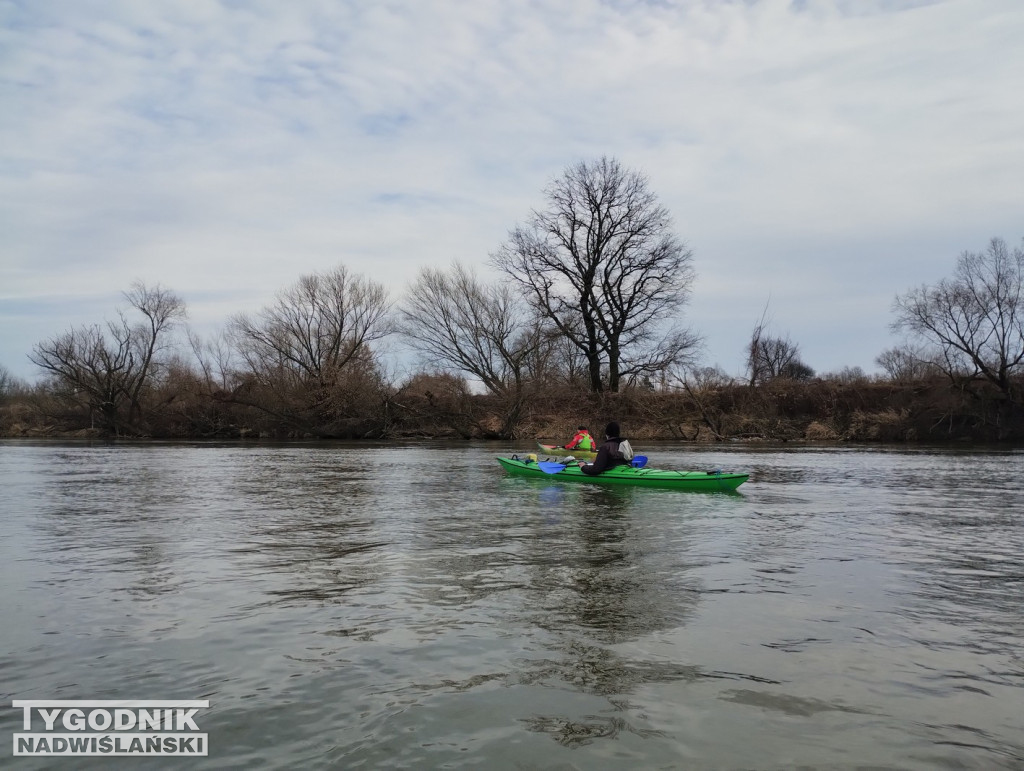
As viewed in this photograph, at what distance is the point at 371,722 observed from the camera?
13.9 ft

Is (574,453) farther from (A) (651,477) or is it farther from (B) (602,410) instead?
(B) (602,410)

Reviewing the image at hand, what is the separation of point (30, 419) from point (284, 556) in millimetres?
51343

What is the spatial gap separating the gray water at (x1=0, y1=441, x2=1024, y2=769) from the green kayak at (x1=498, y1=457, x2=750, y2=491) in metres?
2.18

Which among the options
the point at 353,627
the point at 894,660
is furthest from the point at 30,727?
the point at 894,660

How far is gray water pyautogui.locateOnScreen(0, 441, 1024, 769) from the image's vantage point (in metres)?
4.05

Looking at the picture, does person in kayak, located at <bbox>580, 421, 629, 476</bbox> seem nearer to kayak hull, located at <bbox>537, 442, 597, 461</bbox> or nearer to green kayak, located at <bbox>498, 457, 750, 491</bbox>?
green kayak, located at <bbox>498, 457, 750, 491</bbox>

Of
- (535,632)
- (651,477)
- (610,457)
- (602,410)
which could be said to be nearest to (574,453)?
(610,457)

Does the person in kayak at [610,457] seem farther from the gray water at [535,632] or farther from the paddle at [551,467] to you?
the gray water at [535,632]

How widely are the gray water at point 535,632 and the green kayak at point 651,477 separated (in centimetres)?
218

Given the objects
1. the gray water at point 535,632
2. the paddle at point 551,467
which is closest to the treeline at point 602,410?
the paddle at point 551,467

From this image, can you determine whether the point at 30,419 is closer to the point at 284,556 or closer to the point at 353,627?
the point at 284,556

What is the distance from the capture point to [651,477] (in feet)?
50.2

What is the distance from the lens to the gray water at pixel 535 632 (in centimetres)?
405

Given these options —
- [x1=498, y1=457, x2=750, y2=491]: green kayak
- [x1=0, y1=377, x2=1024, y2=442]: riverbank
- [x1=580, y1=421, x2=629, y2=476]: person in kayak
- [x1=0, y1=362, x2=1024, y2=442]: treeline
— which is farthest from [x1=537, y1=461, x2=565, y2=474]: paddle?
[x1=0, y1=377, x2=1024, y2=442]: riverbank
